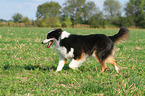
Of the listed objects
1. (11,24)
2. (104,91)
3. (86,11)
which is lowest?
(104,91)

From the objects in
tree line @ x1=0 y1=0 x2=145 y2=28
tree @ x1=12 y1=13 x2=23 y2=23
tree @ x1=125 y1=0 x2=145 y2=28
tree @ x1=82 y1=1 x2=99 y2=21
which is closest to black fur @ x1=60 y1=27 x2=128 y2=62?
tree line @ x1=0 y1=0 x2=145 y2=28

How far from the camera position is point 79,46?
4.20 m

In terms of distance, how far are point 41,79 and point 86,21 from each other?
66.8 m

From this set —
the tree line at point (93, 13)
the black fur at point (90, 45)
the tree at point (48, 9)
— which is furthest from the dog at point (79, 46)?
the tree at point (48, 9)

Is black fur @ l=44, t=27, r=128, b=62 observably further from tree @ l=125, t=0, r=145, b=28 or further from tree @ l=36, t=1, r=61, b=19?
tree @ l=36, t=1, r=61, b=19

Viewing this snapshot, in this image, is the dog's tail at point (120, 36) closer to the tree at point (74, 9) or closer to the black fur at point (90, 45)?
the black fur at point (90, 45)

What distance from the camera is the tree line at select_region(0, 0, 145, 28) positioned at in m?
61.2

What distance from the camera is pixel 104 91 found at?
9.90 ft

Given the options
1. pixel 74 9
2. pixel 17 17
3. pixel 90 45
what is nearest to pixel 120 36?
pixel 90 45

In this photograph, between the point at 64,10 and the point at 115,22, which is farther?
the point at 64,10

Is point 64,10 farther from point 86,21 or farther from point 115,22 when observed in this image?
point 115,22

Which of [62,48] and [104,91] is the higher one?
[62,48]

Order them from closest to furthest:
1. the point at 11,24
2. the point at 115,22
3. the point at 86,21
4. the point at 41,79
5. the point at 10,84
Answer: the point at 10,84 < the point at 41,79 < the point at 11,24 < the point at 115,22 < the point at 86,21

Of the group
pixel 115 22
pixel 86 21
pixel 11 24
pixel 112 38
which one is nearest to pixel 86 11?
pixel 86 21
